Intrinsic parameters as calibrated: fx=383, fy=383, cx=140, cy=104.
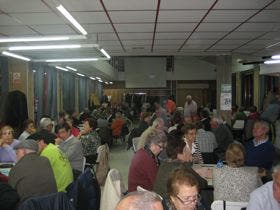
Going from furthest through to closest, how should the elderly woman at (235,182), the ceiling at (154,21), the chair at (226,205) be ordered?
the ceiling at (154,21)
the elderly woman at (235,182)
the chair at (226,205)

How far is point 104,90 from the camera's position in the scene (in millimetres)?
23875

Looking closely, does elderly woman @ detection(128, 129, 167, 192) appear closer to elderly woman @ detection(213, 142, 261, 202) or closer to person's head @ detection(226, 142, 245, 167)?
elderly woman @ detection(213, 142, 261, 202)

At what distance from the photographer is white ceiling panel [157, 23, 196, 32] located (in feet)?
20.0

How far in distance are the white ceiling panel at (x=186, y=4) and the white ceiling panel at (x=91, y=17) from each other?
0.95 metres

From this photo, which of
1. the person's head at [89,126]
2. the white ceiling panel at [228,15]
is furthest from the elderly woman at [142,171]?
the person's head at [89,126]

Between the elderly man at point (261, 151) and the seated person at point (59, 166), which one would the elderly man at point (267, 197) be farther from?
the elderly man at point (261, 151)

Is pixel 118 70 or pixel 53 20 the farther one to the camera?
pixel 118 70

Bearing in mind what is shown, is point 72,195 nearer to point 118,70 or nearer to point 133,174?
point 133,174

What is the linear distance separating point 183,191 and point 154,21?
3658mm

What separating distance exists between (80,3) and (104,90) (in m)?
19.3

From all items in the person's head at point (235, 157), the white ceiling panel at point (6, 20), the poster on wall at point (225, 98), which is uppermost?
the white ceiling panel at point (6, 20)

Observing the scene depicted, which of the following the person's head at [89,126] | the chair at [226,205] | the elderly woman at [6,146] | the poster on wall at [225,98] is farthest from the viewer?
the poster on wall at [225,98]

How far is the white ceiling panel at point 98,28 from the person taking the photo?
6.09 metres

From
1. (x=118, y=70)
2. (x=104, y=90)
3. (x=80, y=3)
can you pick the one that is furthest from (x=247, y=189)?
(x=104, y=90)
